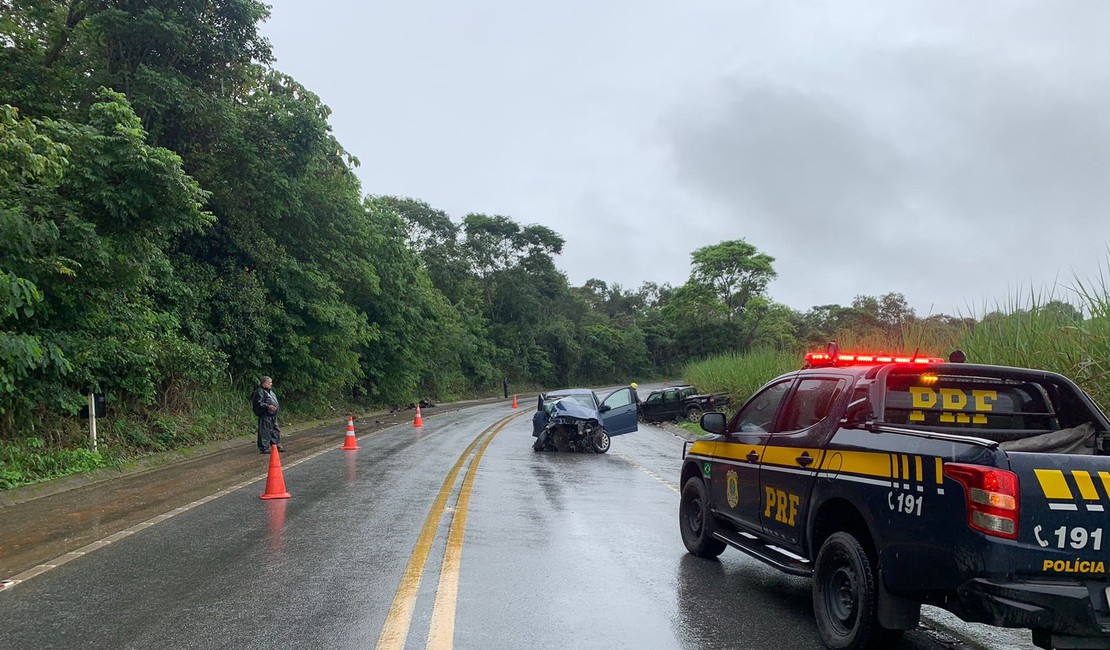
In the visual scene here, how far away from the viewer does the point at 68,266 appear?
42.8 feet

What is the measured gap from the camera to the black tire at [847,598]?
4.50 metres

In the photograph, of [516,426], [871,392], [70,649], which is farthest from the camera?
[516,426]

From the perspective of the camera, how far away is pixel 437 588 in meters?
5.89

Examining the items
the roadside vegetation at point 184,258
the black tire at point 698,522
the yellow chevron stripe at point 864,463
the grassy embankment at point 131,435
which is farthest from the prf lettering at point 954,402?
the grassy embankment at point 131,435

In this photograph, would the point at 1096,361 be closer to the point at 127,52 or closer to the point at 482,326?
the point at 127,52

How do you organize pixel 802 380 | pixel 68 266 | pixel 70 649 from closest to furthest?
pixel 70 649 → pixel 802 380 → pixel 68 266

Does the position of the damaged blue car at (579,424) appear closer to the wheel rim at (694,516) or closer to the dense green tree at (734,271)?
the wheel rim at (694,516)

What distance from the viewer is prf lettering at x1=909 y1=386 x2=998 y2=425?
17.4 feet

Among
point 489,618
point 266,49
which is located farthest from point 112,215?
A: point 489,618

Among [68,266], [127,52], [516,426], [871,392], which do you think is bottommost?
[516,426]

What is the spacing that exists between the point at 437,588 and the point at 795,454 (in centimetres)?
285

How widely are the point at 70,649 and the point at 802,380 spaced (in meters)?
5.34

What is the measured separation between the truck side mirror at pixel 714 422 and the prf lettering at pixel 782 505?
1.05m

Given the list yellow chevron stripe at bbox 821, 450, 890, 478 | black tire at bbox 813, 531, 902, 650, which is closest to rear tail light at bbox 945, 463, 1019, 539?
yellow chevron stripe at bbox 821, 450, 890, 478
